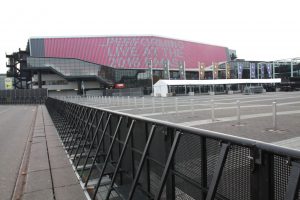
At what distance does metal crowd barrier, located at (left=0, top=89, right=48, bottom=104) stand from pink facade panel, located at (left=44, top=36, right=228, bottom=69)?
97.5 ft

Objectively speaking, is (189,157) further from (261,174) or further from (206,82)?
(206,82)

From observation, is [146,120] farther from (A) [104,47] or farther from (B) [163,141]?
(A) [104,47]

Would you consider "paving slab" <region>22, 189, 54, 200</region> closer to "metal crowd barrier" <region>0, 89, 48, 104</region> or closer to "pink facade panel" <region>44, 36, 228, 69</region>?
"metal crowd barrier" <region>0, 89, 48, 104</region>

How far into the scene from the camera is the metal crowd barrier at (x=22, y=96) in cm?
6512

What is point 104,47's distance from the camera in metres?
98.1

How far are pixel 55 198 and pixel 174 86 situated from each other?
187 feet

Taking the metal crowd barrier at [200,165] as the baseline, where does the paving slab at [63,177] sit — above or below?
below

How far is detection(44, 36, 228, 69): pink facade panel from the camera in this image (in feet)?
314

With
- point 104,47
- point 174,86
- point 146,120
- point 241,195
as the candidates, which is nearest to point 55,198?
point 146,120

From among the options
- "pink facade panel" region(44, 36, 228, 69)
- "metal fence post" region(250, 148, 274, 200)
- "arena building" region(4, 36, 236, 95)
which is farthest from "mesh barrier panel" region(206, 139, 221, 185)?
"pink facade panel" region(44, 36, 228, 69)

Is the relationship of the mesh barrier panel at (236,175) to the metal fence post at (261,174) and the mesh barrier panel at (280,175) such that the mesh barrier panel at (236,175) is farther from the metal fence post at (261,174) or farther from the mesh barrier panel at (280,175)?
the mesh barrier panel at (280,175)

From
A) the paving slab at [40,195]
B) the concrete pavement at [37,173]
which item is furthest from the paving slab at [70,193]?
the paving slab at [40,195]

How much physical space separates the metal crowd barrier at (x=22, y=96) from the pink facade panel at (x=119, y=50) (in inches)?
1171

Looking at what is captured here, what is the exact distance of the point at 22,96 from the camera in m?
66.7
